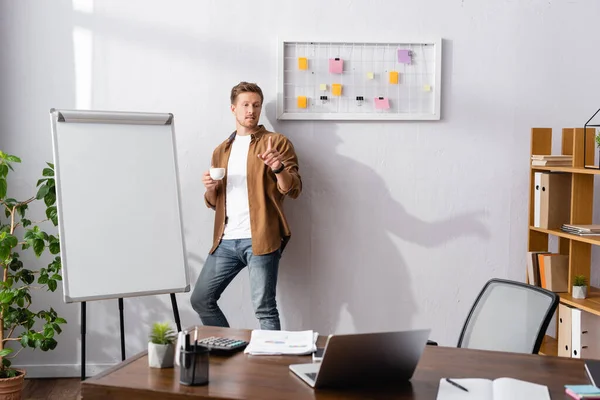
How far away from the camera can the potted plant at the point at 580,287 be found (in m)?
3.87

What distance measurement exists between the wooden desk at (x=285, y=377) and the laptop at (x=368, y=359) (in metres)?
0.03

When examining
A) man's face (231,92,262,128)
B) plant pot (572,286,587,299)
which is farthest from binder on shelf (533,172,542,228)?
man's face (231,92,262,128)

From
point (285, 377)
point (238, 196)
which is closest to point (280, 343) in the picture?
point (285, 377)

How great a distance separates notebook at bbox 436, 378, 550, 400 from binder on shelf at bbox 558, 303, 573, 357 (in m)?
A: 2.10

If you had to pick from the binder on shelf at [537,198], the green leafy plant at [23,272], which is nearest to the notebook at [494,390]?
the binder on shelf at [537,198]

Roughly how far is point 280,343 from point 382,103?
2227 millimetres

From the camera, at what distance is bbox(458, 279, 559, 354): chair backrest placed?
8.14ft

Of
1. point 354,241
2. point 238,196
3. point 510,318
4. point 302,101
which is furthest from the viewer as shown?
point 354,241

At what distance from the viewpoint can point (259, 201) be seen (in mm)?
3928

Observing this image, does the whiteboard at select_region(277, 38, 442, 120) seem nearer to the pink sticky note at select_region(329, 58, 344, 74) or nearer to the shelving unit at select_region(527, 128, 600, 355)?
the pink sticky note at select_region(329, 58, 344, 74)

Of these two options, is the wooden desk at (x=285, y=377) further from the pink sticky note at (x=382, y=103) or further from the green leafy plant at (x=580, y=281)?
the pink sticky note at (x=382, y=103)

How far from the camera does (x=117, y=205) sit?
11.9 feet

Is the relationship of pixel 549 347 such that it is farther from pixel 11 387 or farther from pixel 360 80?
pixel 11 387

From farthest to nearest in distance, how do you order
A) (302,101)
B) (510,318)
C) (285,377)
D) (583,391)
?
(302,101)
(510,318)
(285,377)
(583,391)
